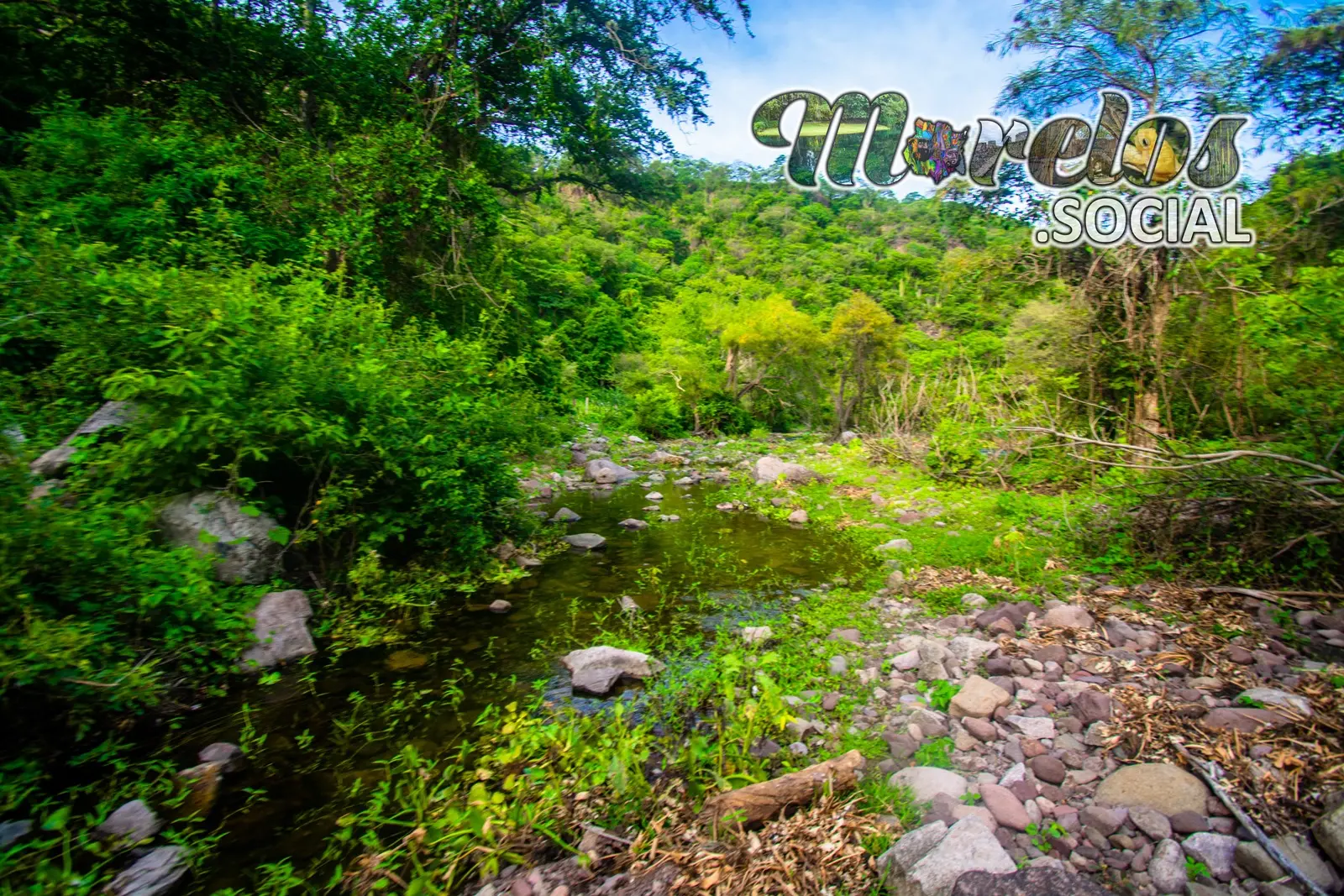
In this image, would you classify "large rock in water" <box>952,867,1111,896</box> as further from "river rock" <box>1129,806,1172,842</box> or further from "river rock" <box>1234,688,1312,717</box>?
"river rock" <box>1234,688,1312,717</box>

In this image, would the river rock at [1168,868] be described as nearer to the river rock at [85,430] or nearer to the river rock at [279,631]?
the river rock at [279,631]

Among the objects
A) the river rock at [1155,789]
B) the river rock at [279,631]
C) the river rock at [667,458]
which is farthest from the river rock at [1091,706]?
the river rock at [667,458]

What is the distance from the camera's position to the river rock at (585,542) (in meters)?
7.99

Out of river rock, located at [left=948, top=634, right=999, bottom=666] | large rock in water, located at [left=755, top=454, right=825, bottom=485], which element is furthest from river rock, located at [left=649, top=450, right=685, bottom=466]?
river rock, located at [left=948, top=634, right=999, bottom=666]

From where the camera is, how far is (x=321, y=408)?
5379 mm

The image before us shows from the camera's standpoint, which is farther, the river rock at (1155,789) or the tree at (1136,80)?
the tree at (1136,80)

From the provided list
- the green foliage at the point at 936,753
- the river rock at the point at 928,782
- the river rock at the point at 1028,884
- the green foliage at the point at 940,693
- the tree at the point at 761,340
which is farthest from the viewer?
the tree at the point at 761,340

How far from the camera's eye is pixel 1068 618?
15.4 feet

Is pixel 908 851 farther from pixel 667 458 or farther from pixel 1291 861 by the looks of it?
pixel 667 458

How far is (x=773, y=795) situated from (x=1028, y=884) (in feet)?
3.46

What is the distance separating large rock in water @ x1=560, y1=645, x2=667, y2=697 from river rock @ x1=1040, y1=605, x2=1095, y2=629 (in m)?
3.37

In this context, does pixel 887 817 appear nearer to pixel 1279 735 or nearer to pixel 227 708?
pixel 1279 735

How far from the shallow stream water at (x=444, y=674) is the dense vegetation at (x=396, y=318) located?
1.85ft

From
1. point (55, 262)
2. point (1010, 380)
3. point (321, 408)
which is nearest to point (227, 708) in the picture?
point (321, 408)
